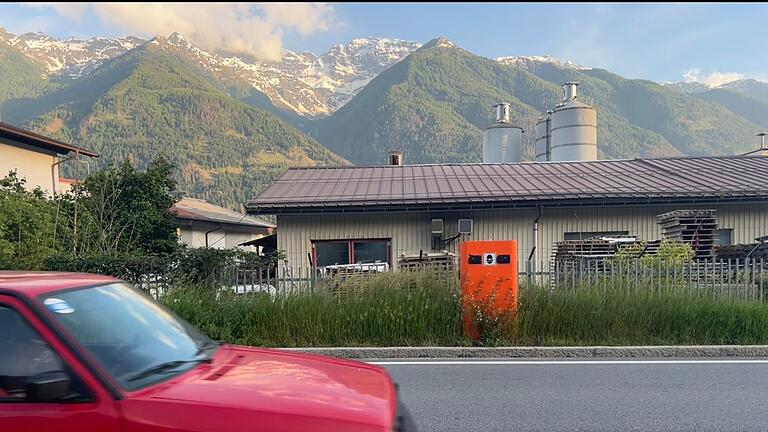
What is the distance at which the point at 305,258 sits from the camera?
51.8ft

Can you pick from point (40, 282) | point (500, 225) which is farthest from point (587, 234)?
point (40, 282)

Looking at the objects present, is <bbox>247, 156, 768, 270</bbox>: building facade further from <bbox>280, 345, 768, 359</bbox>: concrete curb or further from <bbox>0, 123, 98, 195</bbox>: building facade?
<bbox>0, 123, 98, 195</bbox>: building facade

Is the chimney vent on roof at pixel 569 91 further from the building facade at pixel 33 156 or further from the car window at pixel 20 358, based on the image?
the car window at pixel 20 358

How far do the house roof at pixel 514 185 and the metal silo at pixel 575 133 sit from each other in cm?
521

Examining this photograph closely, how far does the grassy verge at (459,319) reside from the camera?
28.0ft

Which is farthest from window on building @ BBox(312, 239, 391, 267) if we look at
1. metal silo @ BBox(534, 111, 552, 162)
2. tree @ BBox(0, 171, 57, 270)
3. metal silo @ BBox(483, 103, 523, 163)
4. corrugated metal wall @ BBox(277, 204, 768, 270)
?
metal silo @ BBox(534, 111, 552, 162)

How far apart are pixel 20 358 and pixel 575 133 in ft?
88.8

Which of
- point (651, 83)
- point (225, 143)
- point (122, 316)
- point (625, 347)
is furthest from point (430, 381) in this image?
point (651, 83)

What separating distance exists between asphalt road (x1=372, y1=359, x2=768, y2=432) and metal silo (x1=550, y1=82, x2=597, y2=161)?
66.4 feet

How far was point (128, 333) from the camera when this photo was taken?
3037 mm

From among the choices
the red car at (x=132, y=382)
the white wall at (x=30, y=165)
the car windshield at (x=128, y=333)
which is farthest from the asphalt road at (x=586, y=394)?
the white wall at (x=30, y=165)

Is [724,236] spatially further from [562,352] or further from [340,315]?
[340,315]

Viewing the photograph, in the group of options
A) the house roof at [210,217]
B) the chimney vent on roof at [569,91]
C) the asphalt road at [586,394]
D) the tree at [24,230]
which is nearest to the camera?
the asphalt road at [586,394]

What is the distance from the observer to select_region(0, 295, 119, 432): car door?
2357 mm
